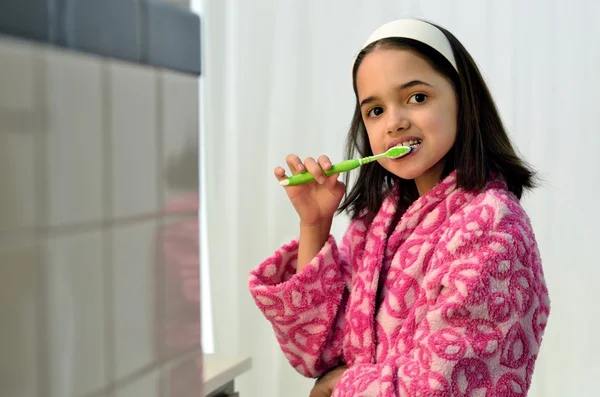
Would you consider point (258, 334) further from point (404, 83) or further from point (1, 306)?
point (1, 306)

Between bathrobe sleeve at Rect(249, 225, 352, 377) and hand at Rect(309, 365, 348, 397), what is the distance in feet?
0.10

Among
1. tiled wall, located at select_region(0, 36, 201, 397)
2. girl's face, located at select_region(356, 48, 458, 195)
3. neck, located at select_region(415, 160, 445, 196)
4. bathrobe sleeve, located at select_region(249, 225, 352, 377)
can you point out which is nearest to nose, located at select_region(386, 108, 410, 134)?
girl's face, located at select_region(356, 48, 458, 195)

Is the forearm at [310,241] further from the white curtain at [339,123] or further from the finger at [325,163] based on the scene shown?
the white curtain at [339,123]

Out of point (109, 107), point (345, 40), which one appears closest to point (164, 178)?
point (109, 107)

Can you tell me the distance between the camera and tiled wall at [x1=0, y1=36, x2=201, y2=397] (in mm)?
177

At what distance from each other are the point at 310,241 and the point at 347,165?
0.17m

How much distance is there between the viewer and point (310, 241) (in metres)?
0.99

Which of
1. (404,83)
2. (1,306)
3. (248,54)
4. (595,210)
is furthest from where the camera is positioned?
(248,54)

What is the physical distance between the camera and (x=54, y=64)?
19 centimetres

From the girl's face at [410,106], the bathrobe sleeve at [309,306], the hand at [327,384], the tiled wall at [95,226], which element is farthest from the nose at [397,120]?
the tiled wall at [95,226]

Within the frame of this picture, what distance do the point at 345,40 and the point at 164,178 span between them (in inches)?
54.7

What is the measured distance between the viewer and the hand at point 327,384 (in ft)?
3.02

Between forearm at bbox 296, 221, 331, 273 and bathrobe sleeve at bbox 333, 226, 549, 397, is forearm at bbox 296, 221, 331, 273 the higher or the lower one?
the higher one

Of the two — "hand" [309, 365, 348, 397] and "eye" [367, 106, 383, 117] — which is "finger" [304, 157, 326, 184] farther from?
"hand" [309, 365, 348, 397]
